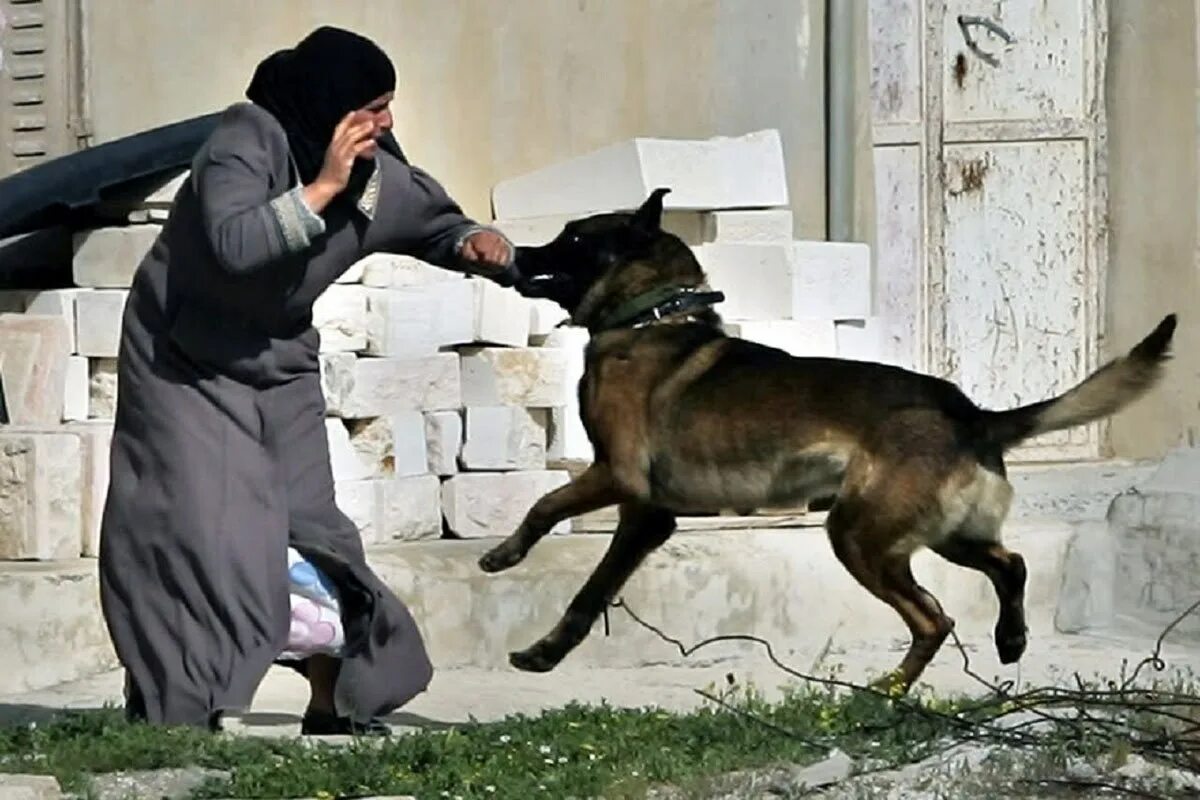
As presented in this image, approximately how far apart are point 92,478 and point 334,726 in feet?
6.38

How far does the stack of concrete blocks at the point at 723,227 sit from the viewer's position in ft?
30.1

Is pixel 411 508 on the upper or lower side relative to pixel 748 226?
lower

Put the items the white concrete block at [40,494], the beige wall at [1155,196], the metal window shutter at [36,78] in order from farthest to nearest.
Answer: the beige wall at [1155,196] < the metal window shutter at [36,78] < the white concrete block at [40,494]

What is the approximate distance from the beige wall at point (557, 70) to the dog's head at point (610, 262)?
210cm

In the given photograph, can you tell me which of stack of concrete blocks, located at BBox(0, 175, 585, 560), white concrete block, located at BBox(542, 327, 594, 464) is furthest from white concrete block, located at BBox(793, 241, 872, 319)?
stack of concrete blocks, located at BBox(0, 175, 585, 560)

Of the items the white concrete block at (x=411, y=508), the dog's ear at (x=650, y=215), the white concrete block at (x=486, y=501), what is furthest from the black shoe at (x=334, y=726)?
the white concrete block at (x=486, y=501)

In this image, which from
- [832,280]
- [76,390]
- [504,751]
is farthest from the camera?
[832,280]

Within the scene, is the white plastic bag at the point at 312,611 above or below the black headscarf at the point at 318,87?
below

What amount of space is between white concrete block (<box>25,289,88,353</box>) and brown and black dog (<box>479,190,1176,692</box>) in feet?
5.81

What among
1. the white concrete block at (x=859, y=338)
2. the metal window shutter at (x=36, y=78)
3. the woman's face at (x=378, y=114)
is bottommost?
the white concrete block at (x=859, y=338)

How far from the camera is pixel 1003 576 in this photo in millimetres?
7230

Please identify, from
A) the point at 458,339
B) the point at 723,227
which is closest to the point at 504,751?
the point at 458,339

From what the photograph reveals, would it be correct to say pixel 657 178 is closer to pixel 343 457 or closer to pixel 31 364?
pixel 343 457

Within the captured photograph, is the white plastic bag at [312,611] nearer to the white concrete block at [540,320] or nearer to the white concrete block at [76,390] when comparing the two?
the white concrete block at [76,390]
